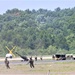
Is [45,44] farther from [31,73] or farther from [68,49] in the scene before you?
[31,73]

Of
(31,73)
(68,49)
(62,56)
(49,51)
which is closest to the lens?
(31,73)

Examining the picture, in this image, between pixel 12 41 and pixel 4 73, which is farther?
pixel 12 41

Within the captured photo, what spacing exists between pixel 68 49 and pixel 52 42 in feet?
22.5

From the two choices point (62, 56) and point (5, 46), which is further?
point (5, 46)

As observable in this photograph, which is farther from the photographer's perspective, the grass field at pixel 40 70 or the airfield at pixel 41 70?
the airfield at pixel 41 70

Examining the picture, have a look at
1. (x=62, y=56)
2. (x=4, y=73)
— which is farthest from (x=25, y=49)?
(x=4, y=73)

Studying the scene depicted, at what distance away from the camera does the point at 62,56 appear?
122 metres

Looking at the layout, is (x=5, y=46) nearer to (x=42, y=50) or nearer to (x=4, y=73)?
(x=42, y=50)

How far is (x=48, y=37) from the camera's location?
19725cm

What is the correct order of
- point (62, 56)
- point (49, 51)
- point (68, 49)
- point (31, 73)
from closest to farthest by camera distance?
point (31, 73), point (62, 56), point (49, 51), point (68, 49)

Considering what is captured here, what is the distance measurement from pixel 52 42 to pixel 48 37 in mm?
2762

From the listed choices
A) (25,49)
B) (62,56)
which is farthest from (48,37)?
(62,56)

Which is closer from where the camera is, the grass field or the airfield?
the grass field

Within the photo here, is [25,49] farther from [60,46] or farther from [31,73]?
[31,73]
